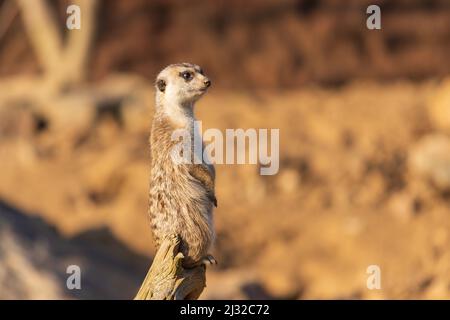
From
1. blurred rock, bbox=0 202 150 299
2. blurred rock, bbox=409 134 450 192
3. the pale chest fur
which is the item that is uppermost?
blurred rock, bbox=409 134 450 192

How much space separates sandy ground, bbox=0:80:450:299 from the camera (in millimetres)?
9352

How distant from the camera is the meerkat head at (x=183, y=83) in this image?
5125 millimetres

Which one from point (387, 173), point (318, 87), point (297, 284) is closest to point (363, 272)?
point (297, 284)

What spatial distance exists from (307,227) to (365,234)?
0.55 m

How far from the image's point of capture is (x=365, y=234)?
32.7ft

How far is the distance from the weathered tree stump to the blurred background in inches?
109

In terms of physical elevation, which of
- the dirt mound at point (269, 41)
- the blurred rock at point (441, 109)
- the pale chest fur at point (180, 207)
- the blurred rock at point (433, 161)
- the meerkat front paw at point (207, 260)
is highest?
the dirt mound at point (269, 41)

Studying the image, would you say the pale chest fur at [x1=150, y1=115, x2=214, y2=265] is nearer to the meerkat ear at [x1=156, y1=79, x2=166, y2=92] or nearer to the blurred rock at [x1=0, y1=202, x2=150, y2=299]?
the meerkat ear at [x1=156, y1=79, x2=166, y2=92]

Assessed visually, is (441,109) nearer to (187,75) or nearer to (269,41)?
(269,41)

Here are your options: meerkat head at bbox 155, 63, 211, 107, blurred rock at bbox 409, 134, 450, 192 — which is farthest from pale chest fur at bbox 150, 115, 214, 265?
blurred rock at bbox 409, 134, 450, 192

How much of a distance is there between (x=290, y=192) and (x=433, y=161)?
56.5 inches

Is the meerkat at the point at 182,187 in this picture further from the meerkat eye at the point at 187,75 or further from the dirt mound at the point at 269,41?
the dirt mound at the point at 269,41

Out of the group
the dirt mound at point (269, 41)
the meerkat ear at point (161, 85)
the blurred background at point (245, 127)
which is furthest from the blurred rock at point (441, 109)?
the meerkat ear at point (161, 85)

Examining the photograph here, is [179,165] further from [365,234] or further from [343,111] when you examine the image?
[343,111]
